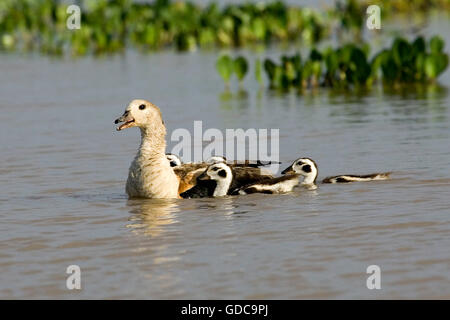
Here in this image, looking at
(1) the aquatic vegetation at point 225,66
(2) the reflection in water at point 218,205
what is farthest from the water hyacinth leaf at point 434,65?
(2) the reflection in water at point 218,205

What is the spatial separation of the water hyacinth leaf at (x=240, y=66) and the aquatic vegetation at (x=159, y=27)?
310 inches

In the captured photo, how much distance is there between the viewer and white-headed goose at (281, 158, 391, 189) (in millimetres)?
12070

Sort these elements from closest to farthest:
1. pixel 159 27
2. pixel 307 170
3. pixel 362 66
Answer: pixel 307 170 < pixel 362 66 < pixel 159 27

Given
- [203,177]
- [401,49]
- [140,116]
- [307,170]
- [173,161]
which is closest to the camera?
[203,177]

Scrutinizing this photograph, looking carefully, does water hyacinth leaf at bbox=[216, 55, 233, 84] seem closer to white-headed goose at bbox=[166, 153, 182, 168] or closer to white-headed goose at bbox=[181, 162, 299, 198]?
white-headed goose at bbox=[166, 153, 182, 168]

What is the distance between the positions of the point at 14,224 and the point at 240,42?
2104 centimetres

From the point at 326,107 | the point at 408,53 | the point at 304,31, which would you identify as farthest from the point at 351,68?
the point at 304,31

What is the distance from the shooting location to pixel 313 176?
1217 centimetres

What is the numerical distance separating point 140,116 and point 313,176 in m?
2.19

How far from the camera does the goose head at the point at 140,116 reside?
1174 cm

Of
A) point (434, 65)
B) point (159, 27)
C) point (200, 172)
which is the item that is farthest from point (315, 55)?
point (159, 27)

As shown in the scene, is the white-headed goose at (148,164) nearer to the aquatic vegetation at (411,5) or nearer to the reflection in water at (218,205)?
the reflection in water at (218,205)

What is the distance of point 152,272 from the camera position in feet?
27.6

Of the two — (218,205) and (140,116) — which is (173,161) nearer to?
(140,116)
